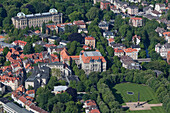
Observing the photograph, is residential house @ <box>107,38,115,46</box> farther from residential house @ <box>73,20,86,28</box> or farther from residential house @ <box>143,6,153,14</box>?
residential house @ <box>143,6,153,14</box>

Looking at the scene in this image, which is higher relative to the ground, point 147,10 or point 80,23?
point 147,10

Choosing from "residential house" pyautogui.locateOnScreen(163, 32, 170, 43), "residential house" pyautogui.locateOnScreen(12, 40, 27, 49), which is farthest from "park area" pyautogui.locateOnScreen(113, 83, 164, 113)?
"residential house" pyautogui.locateOnScreen(12, 40, 27, 49)

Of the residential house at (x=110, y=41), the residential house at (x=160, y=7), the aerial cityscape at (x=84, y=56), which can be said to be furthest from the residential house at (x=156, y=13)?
the residential house at (x=110, y=41)

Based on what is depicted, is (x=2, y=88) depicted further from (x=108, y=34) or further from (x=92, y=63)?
(x=108, y=34)

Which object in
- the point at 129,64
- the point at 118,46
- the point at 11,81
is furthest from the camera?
the point at 118,46

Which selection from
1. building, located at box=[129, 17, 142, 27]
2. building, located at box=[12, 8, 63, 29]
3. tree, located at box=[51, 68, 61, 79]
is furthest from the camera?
building, located at box=[129, 17, 142, 27]

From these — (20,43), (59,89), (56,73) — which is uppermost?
(20,43)

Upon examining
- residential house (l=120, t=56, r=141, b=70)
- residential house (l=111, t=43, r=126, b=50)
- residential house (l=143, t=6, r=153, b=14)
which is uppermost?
residential house (l=143, t=6, r=153, b=14)

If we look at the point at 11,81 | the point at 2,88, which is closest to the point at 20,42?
the point at 11,81

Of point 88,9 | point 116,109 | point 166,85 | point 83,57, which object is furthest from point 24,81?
point 88,9

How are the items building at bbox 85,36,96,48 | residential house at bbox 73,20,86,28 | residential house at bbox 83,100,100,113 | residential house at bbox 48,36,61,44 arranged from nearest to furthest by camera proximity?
residential house at bbox 83,100,100,113, building at bbox 85,36,96,48, residential house at bbox 48,36,61,44, residential house at bbox 73,20,86,28
